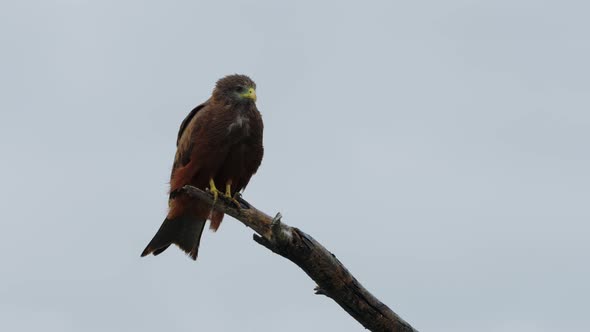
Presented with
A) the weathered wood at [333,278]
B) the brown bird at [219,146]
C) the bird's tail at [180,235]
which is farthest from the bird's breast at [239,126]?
the weathered wood at [333,278]

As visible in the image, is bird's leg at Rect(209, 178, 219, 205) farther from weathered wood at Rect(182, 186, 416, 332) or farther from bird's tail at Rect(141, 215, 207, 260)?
weathered wood at Rect(182, 186, 416, 332)

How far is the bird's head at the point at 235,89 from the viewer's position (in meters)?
11.1

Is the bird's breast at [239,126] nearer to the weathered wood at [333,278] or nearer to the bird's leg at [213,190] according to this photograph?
the bird's leg at [213,190]

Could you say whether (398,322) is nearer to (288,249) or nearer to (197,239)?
(288,249)

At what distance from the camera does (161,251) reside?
11.8 meters

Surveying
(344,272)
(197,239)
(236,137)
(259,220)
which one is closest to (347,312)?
(344,272)

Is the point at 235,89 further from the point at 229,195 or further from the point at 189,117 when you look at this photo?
the point at 229,195

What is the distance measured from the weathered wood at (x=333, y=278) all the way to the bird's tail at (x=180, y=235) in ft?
12.0

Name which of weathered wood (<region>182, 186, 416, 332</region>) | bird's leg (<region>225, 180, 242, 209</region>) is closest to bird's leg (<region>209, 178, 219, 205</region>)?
bird's leg (<region>225, 180, 242, 209</region>)

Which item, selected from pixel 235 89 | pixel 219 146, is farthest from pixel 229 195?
pixel 235 89

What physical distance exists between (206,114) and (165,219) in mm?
1497

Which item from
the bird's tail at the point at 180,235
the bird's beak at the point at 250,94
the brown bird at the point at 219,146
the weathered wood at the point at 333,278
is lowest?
the weathered wood at the point at 333,278

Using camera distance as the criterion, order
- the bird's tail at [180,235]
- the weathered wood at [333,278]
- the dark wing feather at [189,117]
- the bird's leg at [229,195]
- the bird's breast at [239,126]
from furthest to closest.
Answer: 1. the bird's tail at [180,235]
2. the dark wing feather at [189,117]
3. the bird's breast at [239,126]
4. the bird's leg at [229,195]
5. the weathered wood at [333,278]

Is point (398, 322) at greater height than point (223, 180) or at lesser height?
lesser
